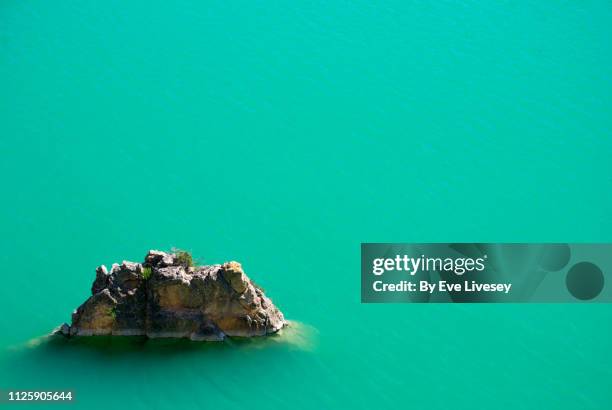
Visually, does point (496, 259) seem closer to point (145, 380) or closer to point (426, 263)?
point (426, 263)

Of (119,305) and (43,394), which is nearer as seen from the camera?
(43,394)

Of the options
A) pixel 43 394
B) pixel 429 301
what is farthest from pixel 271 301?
pixel 43 394

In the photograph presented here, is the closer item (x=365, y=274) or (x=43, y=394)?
(x=43, y=394)

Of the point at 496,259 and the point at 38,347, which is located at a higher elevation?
the point at 496,259

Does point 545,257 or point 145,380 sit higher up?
point 545,257

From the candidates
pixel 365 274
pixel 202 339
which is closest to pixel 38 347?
pixel 202 339

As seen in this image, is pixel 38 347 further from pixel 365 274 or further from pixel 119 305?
pixel 365 274
